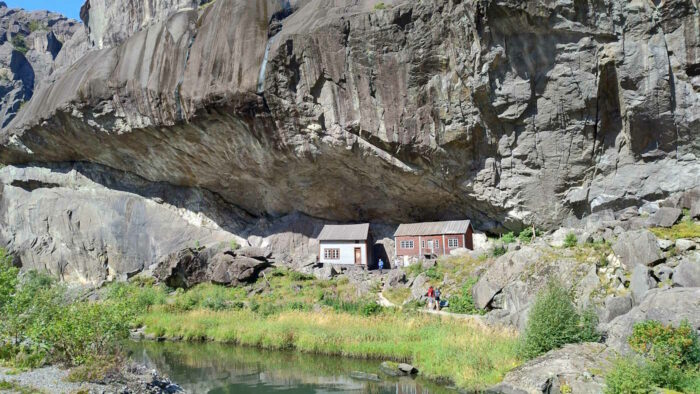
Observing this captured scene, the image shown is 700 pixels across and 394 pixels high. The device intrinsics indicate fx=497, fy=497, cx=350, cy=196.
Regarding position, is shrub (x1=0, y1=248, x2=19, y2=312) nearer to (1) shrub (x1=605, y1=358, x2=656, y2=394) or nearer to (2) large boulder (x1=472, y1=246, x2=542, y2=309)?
(1) shrub (x1=605, y1=358, x2=656, y2=394)

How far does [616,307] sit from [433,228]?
18.4 m

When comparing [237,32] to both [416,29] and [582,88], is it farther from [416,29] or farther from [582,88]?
[582,88]

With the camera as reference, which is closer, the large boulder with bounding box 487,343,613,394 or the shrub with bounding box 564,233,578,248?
the large boulder with bounding box 487,343,613,394

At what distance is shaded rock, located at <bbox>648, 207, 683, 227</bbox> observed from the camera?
22.0m

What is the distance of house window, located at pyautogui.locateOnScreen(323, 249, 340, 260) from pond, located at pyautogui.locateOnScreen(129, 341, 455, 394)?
51.2 feet

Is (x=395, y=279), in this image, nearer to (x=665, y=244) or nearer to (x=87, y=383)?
(x=665, y=244)

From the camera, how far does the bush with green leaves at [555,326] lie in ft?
47.1

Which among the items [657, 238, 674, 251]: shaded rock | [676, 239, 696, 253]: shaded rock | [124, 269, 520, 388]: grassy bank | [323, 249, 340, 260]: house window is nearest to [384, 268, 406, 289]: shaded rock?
[124, 269, 520, 388]: grassy bank

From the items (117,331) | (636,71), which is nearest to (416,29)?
(636,71)

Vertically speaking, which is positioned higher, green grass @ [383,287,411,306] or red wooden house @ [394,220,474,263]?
red wooden house @ [394,220,474,263]

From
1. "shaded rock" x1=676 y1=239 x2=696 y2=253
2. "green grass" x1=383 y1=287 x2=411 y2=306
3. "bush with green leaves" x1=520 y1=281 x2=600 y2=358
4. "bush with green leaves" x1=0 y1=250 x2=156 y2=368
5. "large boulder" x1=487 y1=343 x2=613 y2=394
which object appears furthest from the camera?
"green grass" x1=383 y1=287 x2=411 y2=306

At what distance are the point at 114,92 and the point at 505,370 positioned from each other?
34114 millimetres

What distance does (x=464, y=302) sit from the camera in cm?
2312

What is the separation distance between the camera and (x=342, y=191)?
36781 millimetres
